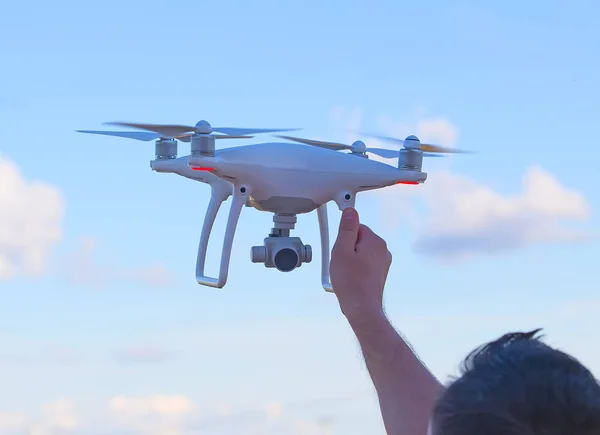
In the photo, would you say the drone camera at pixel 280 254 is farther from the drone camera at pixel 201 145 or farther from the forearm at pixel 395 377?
the forearm at pixel 395 377

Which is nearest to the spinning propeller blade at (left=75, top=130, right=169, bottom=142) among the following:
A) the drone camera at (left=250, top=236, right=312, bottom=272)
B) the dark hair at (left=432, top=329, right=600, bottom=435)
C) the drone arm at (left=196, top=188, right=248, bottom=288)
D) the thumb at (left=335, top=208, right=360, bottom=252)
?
the drone arm at (left=196, top=188, right=248, bottom=288)

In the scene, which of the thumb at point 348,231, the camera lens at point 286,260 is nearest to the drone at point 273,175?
the camera lens at point 286,260

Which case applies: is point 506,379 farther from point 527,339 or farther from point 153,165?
point 153,165

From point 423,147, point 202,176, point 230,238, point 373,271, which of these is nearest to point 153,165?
point 202,176

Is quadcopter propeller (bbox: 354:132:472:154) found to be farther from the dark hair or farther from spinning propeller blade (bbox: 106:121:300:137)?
the dark hair

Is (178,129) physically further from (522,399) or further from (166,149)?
(522,399)

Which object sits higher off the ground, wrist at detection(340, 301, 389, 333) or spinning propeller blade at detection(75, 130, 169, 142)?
spinning propeller blade at detection(75, 130, 169, 142)
